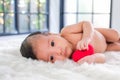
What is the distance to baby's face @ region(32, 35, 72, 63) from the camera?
1.29 m

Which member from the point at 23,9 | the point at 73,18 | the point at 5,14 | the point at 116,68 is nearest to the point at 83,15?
the point at 73,18

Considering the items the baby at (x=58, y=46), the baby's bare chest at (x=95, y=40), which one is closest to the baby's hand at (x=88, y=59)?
the baby at (x=58, y=46)

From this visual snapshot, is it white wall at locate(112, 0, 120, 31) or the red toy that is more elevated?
white wall at locate(112, 0, 120, 31)

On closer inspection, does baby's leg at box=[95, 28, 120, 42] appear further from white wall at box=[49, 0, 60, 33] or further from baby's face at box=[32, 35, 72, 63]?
white wall at box=[49, 0, 60, 33]

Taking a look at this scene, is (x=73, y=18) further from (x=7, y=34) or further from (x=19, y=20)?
(x=7, y=34)

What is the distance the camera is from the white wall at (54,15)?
10.2 feet

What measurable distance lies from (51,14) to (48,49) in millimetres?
1836

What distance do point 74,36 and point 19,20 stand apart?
1.33 metres

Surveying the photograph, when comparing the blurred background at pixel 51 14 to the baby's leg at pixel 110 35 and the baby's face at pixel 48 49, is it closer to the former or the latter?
the baby's leg at pixel 110 35

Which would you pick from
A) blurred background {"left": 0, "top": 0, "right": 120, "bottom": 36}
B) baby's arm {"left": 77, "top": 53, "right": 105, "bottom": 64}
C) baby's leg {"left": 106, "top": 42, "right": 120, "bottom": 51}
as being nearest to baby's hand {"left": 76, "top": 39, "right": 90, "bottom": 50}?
baby's arm {"left": 77, "top": 53, "right": 105, "bottom": 64}

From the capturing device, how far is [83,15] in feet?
10.2

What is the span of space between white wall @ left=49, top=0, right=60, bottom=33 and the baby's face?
178 centimetres

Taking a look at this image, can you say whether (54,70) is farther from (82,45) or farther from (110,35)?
(110,35)

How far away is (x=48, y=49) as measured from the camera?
4.25ft
